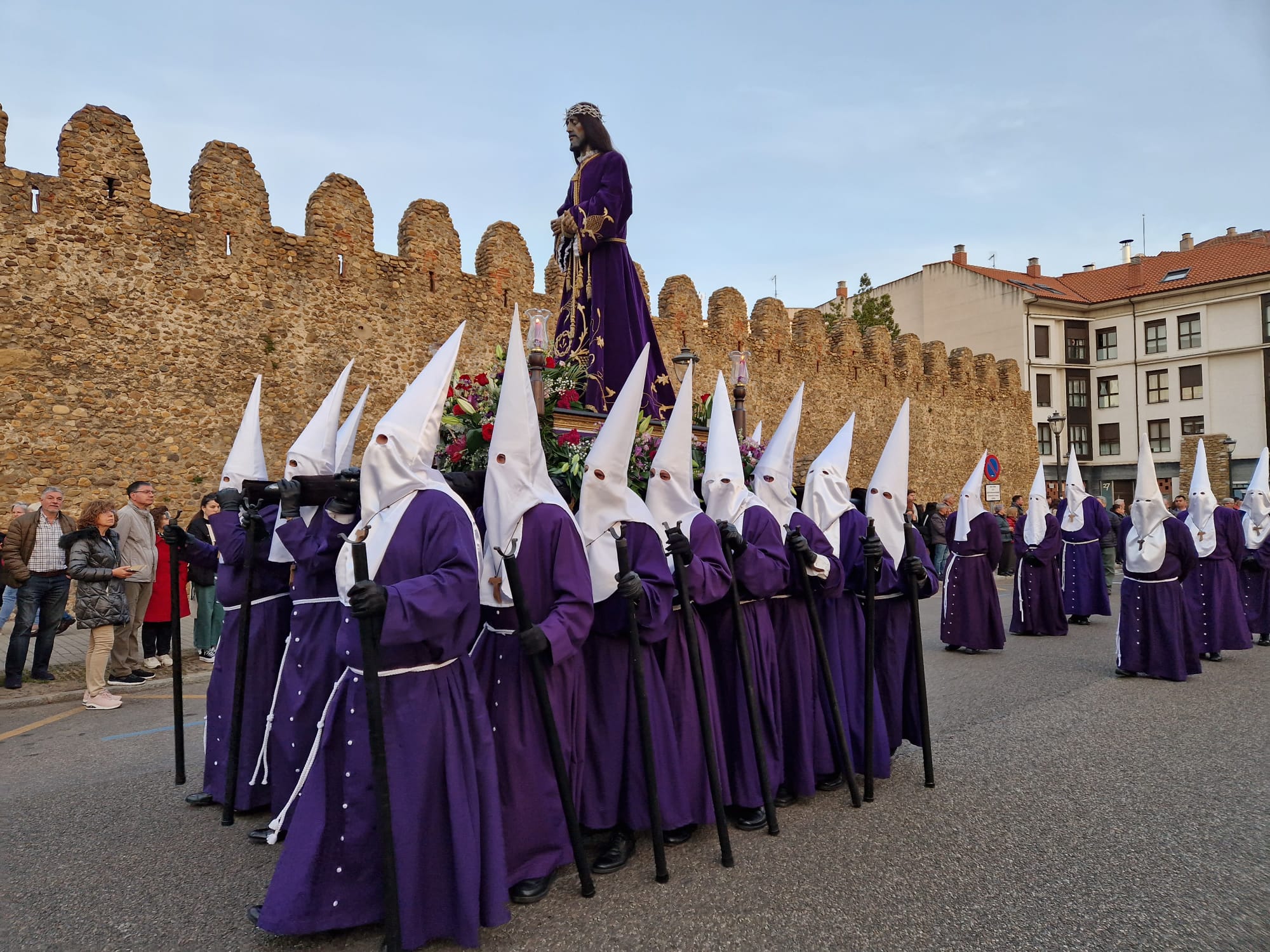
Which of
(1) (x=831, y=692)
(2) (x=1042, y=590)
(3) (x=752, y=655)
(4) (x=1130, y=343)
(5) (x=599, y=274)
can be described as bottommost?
(2) (x=1042, y=590)

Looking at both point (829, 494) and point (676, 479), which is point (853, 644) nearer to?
point (829, 494)

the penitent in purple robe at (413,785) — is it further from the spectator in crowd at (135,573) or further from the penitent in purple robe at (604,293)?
the spectator in crowd at (135,573)

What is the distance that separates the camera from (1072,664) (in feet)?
31.7

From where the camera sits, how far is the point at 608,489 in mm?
4203

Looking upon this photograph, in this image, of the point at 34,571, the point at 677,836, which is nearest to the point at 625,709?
the point at 677,836

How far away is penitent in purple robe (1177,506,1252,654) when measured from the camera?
10156mm

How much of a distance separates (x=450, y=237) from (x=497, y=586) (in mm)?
16410

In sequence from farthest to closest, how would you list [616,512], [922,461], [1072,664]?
[922,461] → [1072,664] → [616,512]

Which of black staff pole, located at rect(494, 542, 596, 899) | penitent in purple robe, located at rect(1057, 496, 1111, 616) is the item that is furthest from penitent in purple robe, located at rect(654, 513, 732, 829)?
penitent in purple robe, located at rect(1057, 496, 1111, 616)

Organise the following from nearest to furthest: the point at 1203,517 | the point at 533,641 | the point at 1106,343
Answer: the point at 533,641, the point at 1203,517, the point at 1106,343

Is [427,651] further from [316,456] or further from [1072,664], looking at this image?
[1072,664]

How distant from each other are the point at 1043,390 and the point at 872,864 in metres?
41.3

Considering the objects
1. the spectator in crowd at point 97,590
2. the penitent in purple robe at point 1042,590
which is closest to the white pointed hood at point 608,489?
the spectator in crowd at point 97,590

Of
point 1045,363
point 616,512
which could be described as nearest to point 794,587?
point 616,512
